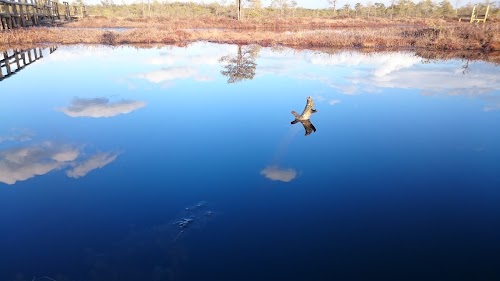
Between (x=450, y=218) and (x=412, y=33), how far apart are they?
3261 centimetres

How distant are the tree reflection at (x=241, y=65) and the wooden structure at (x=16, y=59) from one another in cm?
1099

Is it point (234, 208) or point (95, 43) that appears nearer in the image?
point (234, 208)

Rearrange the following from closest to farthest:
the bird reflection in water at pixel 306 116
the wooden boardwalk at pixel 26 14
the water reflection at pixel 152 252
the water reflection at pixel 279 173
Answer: the water reflection at pixel 152 252, the water reflection at pixel 279 173, the bird reflection in water at pixel 306 116, the wooden boardwalk at pixel 26 14

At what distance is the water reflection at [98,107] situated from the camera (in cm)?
1186

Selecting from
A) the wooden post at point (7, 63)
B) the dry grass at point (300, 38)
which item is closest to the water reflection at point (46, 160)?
the wooden post at point (7, 63)

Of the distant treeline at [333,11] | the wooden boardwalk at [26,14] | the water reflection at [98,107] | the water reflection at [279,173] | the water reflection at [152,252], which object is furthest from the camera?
the distant treeline at [333,11]

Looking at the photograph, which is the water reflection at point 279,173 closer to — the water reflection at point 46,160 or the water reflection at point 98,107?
the water reflection at point 46,160

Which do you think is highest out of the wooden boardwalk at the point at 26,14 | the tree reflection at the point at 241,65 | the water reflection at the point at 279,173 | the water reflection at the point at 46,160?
the wooden boardwalk at the point at 26,14

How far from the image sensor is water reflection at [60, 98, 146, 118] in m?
11.9

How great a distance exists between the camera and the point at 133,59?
22250mm

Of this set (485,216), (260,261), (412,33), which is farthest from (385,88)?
(412,33)

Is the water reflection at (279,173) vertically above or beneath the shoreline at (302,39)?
beneath

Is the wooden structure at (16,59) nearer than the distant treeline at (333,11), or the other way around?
the wooden structure at (16,59)

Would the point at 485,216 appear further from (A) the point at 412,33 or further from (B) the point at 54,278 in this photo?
(A) the point at 412,33
